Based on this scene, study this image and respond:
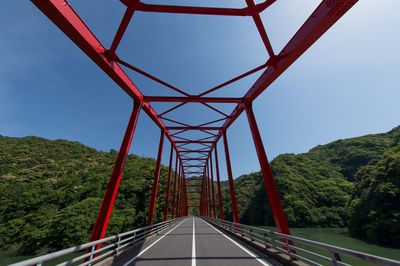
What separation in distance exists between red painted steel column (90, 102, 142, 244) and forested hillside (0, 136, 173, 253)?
29043 mm

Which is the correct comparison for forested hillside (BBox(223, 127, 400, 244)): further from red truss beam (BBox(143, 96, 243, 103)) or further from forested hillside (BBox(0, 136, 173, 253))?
forested hillside (BBox(0, 136, 173, 253))

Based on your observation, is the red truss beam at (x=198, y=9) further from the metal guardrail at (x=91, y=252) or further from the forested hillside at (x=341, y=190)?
the forested hillside at (x=341, y=190)

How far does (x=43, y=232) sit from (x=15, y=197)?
21.9 meters

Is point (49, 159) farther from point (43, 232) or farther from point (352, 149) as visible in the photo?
point (352, 149)

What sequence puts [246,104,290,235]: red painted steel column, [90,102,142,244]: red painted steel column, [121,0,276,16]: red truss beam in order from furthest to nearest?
[246,104,290,235]: red painted steel column
[90,102,142,244]: red painted steel column
[121,0,276,16]: red truss beam

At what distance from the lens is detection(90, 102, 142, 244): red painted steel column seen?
632 cm

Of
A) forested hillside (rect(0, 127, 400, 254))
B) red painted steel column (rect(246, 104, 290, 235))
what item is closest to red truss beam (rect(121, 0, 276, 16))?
red painted steel column (rect(246, 104, 290, 235))

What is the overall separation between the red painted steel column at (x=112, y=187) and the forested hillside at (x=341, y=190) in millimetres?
41040

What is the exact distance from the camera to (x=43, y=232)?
3000 cm

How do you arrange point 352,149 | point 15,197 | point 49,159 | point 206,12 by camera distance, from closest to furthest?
point 206,12 → point 15,197 → point 49,159 → point 352,149

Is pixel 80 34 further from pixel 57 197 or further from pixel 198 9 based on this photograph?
pixel 57 197

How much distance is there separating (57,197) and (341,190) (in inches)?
3330

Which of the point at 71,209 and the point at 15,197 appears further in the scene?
the point at 15,197

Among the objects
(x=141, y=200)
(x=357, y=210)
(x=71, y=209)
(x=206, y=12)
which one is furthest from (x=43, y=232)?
(x=357, y=210)
